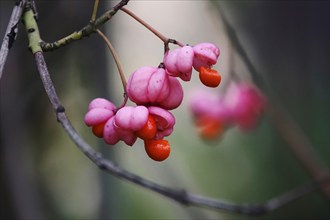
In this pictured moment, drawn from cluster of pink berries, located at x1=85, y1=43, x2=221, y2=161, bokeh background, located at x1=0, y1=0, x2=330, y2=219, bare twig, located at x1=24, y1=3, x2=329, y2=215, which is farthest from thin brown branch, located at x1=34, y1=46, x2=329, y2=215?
bokeh background, located at x1=0, y1=0, x2=330, y2=219

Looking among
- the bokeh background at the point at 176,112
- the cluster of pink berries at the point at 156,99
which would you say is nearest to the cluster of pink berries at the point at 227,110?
the bokeh background at the point at 176,112

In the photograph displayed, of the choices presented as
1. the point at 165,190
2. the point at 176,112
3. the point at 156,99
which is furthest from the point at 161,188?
the point at 176,112

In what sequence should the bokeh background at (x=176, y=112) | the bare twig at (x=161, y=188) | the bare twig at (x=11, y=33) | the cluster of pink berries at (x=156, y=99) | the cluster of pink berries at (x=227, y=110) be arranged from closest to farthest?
the bare twig at (x=161, y=188) < the bare twig at (x=11, y=33) < the cluster of pink berries at (x=156, y=99) < the bokeh background at (x=176, y=112) < the cluster of pink berries at (x=227, y=110)

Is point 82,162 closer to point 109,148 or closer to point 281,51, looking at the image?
Result: point 109,148

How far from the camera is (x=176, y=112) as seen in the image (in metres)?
3.90

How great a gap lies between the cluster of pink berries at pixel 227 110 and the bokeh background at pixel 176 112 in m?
0.07

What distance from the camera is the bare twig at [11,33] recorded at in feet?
1.89

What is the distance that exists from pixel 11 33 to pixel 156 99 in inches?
8.0

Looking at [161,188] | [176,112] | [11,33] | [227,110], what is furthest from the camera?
[176,112]

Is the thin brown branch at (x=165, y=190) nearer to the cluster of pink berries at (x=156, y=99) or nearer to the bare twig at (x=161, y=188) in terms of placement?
the bare twig at (x=161, y=188)

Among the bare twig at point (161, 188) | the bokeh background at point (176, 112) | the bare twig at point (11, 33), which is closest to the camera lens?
the bare twig at point (161, 188)

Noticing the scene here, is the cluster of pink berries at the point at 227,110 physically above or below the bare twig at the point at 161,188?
below

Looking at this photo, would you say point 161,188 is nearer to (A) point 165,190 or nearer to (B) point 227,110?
(A) point 165,190

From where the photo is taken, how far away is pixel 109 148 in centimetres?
170
